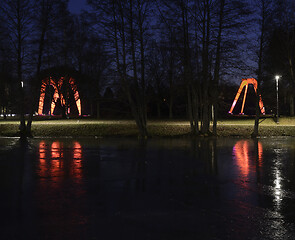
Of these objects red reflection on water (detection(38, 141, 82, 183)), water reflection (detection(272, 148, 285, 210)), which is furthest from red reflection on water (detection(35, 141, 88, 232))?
water reflection (detection(272, 148, 285, 210))

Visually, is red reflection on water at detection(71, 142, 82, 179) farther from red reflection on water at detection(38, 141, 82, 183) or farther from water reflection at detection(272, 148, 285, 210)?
water reflection at detection(272, 148, 285, 210)

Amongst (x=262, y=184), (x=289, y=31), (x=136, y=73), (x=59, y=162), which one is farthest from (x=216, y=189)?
(x=289, y=31)

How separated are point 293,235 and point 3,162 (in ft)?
34.9

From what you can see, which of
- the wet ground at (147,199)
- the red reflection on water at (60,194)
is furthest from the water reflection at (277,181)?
the red reflection on water at (60,194)

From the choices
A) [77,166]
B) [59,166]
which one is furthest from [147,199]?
[59,166]

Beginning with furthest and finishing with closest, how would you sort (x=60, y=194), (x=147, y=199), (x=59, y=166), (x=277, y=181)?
(x=59, y=166) < (x=277, y=181) < (x=60, y=194) < (x=147, y=199)

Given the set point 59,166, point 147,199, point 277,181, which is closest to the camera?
point 147,199

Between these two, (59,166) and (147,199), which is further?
(59,166)

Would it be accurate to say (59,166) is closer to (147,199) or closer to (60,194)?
(60,194)

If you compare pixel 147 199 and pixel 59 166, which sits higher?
pixel 59 166

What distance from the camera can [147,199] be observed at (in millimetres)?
7742

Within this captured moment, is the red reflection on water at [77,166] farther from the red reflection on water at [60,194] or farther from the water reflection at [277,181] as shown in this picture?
the water reflection at [277,181]

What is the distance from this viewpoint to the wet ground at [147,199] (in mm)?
5773

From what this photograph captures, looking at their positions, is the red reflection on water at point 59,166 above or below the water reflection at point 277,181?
above
